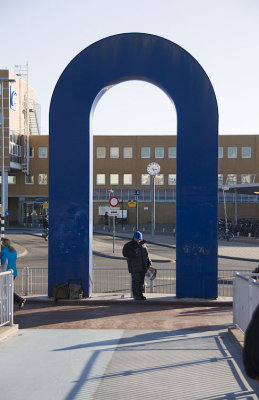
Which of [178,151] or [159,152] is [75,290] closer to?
[178,151]

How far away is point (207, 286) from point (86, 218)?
3333 mm

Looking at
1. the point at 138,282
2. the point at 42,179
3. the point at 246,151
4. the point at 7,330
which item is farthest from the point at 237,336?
the point at 42,179

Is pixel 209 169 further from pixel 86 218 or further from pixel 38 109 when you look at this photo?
pixel 38 109

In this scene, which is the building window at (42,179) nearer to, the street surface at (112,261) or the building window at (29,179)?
the building window at (29,179)

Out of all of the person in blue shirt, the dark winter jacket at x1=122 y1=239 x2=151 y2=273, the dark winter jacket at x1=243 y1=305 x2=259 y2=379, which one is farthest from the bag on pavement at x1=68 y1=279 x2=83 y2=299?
the dark winter jacket at x1=243 y1=305 x2=259 y2=379

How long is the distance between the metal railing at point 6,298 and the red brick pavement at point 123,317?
61cm

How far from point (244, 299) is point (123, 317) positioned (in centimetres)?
294

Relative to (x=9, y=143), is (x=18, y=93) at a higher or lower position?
higher

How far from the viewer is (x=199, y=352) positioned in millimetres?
7445

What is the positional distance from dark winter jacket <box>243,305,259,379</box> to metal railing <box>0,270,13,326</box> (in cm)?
592

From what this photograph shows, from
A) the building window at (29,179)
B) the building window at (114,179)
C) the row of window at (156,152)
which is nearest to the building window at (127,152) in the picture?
the row of window at (156,152)

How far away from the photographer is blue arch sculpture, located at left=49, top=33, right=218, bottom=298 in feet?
40.0

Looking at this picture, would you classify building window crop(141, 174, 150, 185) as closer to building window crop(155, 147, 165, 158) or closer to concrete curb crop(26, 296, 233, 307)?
building window crop(155, 147, 165, 158)

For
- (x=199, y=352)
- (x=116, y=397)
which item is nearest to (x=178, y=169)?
(x=199, y=352)
